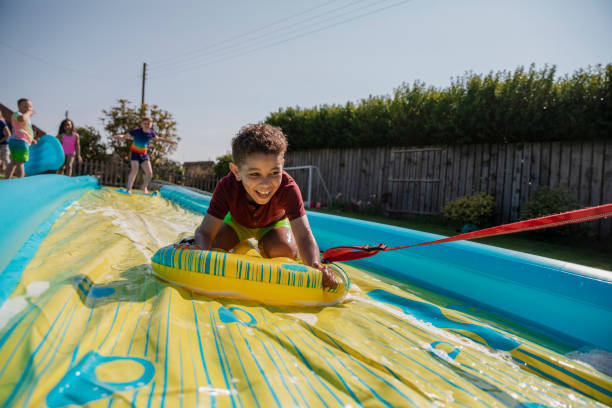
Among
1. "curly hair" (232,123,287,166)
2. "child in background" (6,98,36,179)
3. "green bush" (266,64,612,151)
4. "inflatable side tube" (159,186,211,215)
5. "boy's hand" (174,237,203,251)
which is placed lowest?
"boy's hand" (174,237,203,251)

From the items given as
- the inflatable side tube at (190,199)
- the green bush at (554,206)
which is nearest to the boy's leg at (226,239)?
the inflatable side tube at (190,199)

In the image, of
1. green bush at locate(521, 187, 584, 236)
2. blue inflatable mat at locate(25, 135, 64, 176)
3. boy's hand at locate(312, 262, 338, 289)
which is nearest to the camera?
boy's hand at locate(312, 262, 338, 289)

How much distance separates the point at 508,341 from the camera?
1.33 metres

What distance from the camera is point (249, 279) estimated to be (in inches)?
58.3

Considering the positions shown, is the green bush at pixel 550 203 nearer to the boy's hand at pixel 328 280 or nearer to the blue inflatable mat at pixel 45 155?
the boy's hand at pixel 328 280

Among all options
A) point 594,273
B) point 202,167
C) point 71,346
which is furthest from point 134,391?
point 202,167

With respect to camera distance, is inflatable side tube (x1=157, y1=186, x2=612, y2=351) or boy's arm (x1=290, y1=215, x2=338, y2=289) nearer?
inflatable side tube (x1=157, y1=186, x2=612, y2=351)

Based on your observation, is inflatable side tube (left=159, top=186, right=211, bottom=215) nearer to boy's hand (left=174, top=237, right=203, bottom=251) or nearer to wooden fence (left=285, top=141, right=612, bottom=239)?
boy's hand (left=174, top=237, right=203, bottom=251)

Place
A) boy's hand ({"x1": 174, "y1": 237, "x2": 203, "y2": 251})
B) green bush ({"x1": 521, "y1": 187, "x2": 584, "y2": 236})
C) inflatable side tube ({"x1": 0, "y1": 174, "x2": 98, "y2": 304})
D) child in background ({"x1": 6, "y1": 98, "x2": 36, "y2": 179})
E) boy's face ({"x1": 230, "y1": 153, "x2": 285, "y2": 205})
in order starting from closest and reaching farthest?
inflatable side tube ({"x1": 0, "y1": 174, "x2": 98, "y2": 304})
boy's hand ({"x1": 174, "y1": 237, "x2": 203, "y2": 251})
boy's face ({"x1": 230, "y1": 153, "x2": 285, "y2": 205})
child in background ({"x1": 6, "y1": 98, "x2": 36, "y2": 179})
green bush ({"x1": 521, "y1": 187, "x2": 584, "y2": 236})

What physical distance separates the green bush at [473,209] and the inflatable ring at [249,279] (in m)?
5.50

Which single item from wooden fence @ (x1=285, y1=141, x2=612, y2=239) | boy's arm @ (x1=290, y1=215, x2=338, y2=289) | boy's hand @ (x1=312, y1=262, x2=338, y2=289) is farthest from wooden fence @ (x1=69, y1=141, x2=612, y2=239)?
boy's hand @ (x1=312, y1=262, x2=338, y2=289)

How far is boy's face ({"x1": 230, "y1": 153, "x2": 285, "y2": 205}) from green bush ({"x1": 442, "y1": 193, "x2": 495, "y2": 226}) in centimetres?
538

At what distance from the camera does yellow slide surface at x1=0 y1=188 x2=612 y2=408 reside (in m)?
0.78

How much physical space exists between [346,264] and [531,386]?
1.61 meters
